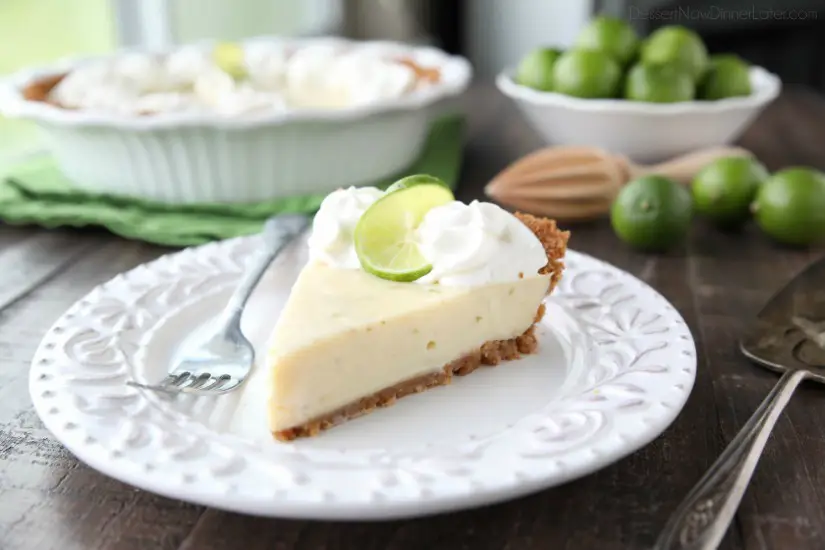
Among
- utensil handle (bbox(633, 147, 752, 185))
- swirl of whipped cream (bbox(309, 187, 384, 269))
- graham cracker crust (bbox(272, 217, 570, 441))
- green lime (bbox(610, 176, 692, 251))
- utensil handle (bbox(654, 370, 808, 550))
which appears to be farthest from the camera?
utensil handle (bbox(633, 147, 752, 185))

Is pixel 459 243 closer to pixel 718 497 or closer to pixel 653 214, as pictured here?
pixel 718 497

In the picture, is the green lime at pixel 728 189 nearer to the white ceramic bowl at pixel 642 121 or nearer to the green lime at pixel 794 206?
the green lime at pixel 794 206

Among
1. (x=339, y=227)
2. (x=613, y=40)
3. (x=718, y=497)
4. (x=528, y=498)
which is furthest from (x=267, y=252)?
(x=613, y=40)

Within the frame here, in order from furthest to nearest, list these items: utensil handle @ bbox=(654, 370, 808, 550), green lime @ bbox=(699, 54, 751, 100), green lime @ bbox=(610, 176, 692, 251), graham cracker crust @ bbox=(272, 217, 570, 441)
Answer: green lime @ bbox=(699, 54, 751, 100) → green lime @ bbox=(610, 176, 692, 251) → graham cracker crust @ bbox=(272, 217, 570, 441) → utensil handle @ bbox=(654, 370, 808, 550)

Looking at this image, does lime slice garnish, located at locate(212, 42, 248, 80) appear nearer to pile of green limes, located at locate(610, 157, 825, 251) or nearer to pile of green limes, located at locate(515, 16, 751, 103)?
pile of green limes, located at locate(515, 16, 751, 103)

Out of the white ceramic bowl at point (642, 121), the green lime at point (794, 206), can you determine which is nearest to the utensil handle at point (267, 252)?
the white ceramic bowl at point (642, 121)

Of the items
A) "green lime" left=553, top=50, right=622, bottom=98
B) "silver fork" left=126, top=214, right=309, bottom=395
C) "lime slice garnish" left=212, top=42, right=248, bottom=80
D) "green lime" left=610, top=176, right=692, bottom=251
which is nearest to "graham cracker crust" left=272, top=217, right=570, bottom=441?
"silver fork" left=126, top=214, right=309, bottom=395
